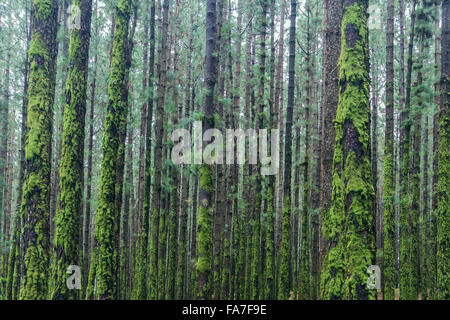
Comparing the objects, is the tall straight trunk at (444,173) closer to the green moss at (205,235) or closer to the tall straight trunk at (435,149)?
the tall straight trunk at (435,149)

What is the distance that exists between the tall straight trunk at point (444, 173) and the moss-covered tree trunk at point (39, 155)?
23.6 feet

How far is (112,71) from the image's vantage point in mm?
6668

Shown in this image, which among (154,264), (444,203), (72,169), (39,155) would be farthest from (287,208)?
(39,155)

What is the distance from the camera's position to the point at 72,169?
Result: 599 cm

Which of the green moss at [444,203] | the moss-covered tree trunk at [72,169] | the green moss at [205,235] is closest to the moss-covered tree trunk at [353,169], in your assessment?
the green moss at [205,235]

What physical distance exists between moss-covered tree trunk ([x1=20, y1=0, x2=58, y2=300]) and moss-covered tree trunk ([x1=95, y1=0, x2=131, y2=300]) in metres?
0.86

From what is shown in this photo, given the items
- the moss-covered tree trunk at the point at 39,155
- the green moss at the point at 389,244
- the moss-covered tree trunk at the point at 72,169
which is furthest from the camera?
the green moss at the point at 389,244

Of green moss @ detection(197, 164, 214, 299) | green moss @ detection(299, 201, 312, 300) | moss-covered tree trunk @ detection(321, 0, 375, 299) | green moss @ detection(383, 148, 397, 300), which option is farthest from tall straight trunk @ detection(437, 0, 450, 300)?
green moss @ detection(197, 164, 214, 299)

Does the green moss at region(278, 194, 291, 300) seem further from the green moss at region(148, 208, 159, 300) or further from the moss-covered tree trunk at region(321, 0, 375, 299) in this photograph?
the moss-covered tree trunk at region(321, 0, 375, 299)

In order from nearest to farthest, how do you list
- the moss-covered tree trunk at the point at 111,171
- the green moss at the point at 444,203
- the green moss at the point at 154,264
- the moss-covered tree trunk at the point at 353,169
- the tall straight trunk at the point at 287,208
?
the moss-covered tree trunk at the point at 353,169 → the moss-covered tree trunk at the point at 111,171 → the green moss at the point at 444,203 → the tall straight trunk at the point at 287,208 → the green moss at the point at 154,264

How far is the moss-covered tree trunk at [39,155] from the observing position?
5.46m

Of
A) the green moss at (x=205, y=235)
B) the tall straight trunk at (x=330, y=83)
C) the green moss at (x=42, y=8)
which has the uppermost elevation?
the green moss at (x=42, y=8)
